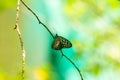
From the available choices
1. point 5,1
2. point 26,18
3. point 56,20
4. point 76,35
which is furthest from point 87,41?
point 5,1

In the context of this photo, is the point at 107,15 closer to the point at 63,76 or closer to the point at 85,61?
the point at 85,61

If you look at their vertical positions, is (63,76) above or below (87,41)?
below

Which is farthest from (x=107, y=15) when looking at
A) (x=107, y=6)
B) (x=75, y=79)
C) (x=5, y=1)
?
(x=5, y=1)

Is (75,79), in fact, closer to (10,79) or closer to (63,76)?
(63,76)

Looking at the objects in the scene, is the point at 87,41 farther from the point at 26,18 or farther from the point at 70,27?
the point at 26,18

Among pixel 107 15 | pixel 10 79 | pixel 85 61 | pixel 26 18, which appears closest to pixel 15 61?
pixel 10 79

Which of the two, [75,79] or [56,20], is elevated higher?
[56,20]

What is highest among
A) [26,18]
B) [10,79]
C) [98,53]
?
[26,18]
